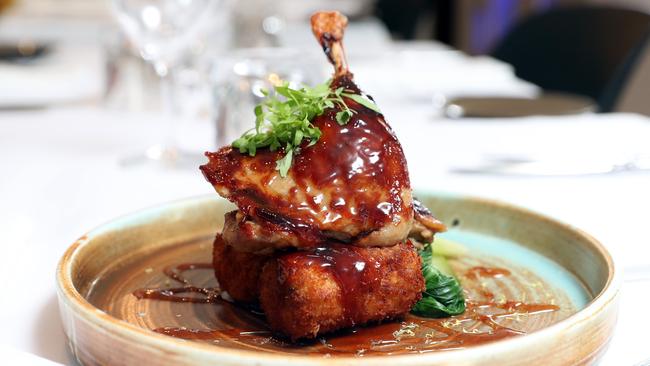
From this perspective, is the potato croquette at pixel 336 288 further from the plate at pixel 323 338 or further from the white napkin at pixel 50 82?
the white napkin at pixel 50 82

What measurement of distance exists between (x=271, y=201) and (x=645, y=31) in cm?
289

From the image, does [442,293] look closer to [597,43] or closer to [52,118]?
[52,118]

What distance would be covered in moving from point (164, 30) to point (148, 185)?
1.68 feet

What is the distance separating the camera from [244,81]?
230 centimetres

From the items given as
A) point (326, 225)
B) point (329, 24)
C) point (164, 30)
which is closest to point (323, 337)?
point (326, 225)

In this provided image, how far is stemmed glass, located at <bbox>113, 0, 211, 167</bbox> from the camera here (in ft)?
7.48

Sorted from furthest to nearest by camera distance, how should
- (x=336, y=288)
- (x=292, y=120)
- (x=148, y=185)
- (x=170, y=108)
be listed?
(x=170, y=108), (x=148, y=185), (x=292, y=120), (x=336, y=288)

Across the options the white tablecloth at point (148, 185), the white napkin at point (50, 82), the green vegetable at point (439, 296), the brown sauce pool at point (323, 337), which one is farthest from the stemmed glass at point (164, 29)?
the green vegetable at point (439, 296)

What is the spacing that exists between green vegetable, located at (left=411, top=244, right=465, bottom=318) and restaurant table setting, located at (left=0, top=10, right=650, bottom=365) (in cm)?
21

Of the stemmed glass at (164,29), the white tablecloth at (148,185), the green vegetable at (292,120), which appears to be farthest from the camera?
the stemmed glass at (164,29)

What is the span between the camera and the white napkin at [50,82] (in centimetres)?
309

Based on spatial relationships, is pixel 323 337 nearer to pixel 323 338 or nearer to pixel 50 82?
pixel 323 338

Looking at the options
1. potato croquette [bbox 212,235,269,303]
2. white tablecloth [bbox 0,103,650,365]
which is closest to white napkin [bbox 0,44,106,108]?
white tablecloth [bbox 0,103,650,365]

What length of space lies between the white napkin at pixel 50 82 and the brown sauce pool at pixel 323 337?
199 cm
